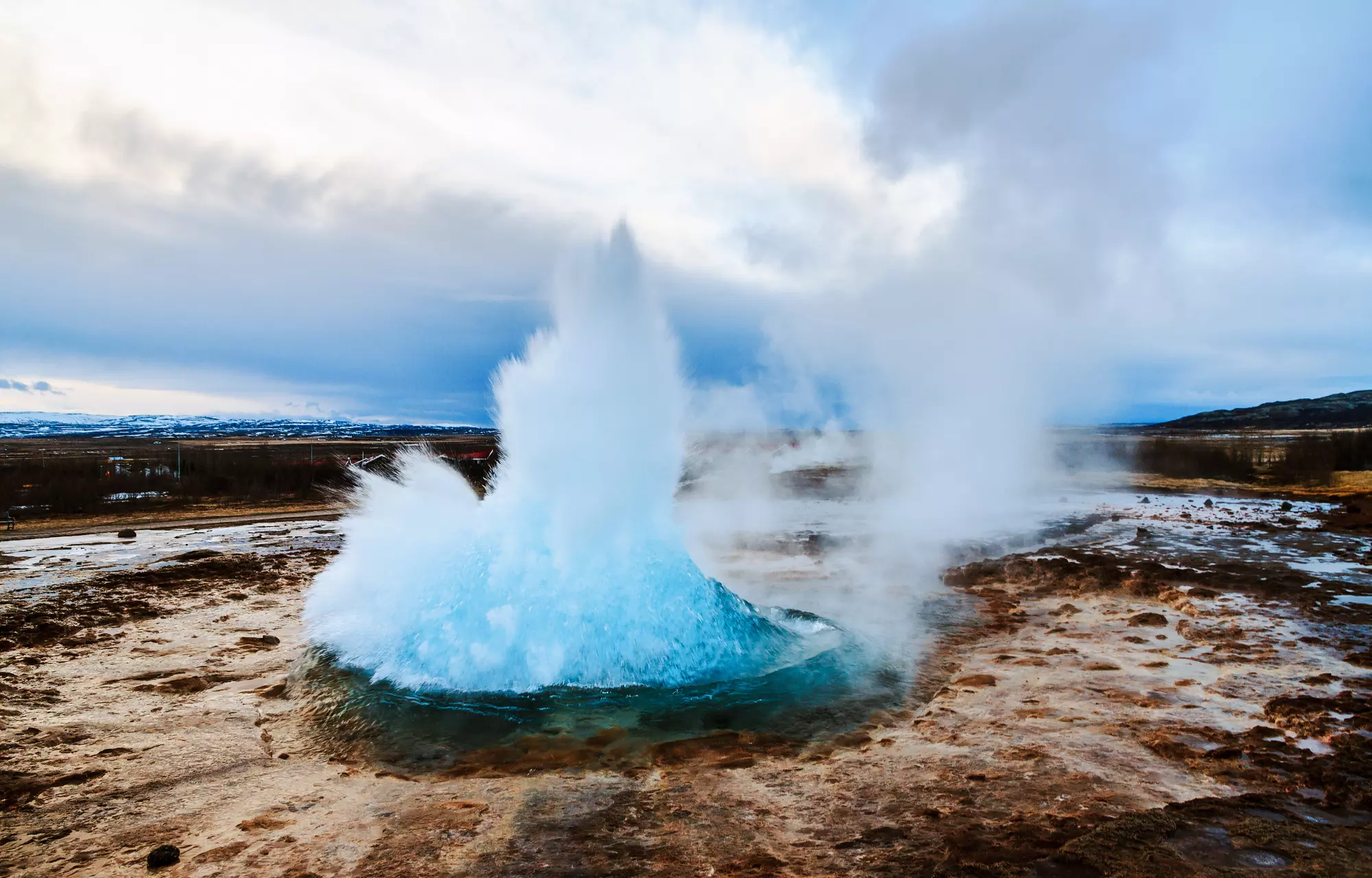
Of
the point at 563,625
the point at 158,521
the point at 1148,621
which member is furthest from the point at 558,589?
the point at 158,521

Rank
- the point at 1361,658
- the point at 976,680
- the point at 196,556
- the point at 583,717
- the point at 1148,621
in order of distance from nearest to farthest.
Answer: the point at 583,717 < the point at 976,680 < the point at 1361,658 < the point at 1148,621 < the point at 196,556

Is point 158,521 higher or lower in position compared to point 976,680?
higher

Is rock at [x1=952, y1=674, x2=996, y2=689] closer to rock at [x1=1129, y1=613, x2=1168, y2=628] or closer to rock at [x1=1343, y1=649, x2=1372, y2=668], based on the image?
rock at [x1=1129, y1=613, x2=1168, y2=628]

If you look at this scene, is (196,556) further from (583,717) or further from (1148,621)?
(1148,621)

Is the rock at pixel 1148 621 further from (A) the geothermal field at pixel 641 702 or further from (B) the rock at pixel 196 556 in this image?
(B) the rock at pixel 196 556

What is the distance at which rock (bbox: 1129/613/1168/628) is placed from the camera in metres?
9.44

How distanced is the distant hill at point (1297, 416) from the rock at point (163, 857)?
132 meters

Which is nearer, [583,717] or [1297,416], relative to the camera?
[583,717]

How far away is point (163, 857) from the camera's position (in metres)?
3.92

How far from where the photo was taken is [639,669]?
24.3 ft

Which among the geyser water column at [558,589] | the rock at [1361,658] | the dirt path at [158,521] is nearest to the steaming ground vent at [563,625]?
the geyser water column at [558,589]

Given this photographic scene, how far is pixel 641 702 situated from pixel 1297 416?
15985 cm

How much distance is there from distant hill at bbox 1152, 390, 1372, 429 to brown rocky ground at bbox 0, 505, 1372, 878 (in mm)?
125535

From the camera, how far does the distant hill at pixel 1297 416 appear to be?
11056 cm
